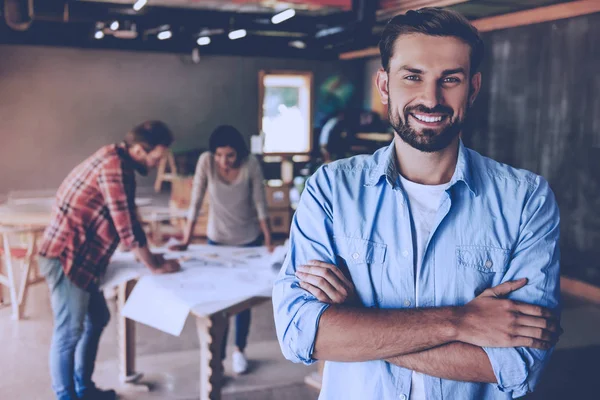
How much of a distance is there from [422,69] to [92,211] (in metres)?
2.44

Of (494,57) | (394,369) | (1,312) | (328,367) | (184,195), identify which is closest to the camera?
(394,369)

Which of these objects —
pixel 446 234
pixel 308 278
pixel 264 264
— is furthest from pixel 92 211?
pixel 446 234

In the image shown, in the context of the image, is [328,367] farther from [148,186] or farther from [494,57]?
[148,186]

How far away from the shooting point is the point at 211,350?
125 inches

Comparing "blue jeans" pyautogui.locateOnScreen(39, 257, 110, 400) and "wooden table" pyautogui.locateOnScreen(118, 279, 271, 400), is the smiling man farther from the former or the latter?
"blue jeans" pyautogui.locateOnScreen(39, 257, 110, 400)

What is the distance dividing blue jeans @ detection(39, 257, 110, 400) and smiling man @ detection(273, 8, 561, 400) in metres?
2.26

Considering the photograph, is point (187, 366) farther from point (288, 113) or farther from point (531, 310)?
point (288, 113)

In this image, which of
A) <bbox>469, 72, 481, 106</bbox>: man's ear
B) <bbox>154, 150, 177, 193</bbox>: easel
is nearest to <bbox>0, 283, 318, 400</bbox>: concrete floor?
<bbox>469, 72, 481, 106</bbox>: man's ear

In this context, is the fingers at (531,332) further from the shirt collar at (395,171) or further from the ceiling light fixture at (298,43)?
the ceiling light fixture at (298,43)

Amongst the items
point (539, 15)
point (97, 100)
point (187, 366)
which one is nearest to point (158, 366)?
point (187, 366)

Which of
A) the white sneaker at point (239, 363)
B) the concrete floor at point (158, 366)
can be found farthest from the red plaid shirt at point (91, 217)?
the white sneaker at point (239, 363)

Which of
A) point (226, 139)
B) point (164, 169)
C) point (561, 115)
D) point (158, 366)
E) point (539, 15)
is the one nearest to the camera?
point (226, 139)

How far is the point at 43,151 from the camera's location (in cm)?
1177

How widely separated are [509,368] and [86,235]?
8.68 ft
